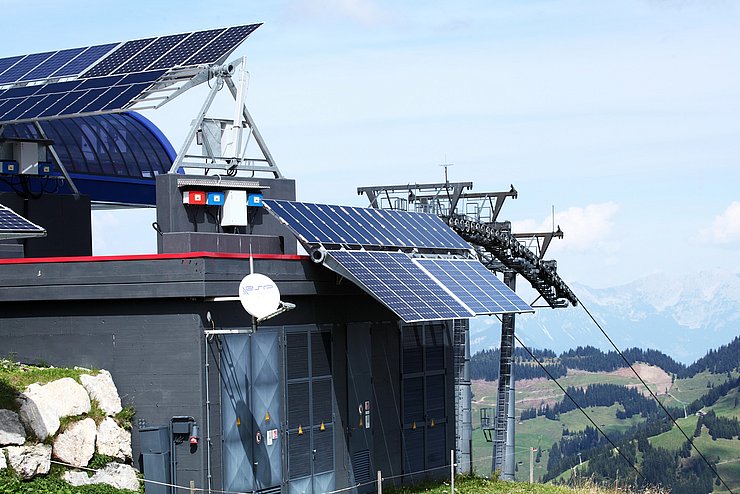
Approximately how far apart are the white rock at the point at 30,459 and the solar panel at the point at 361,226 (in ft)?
25.8

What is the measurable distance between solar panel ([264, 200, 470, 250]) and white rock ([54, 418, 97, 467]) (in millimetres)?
6860

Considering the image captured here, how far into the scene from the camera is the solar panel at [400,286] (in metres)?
25.7

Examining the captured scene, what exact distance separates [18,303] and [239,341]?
525 centimetres

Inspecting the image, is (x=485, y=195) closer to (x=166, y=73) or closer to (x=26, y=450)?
(x=166, y=73)

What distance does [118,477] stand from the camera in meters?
23.8

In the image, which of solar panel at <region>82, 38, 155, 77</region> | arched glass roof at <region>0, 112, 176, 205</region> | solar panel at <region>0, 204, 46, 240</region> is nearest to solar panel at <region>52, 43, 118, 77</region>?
solar panel at <region>82, 38, 155, 77</region>

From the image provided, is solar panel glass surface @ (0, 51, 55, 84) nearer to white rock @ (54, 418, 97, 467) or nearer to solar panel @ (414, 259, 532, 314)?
solar panel @ (414, 259, 532, 314)

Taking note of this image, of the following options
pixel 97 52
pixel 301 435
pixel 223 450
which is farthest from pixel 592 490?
pixel 97 52

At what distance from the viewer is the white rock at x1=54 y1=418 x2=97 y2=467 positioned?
23031 mm

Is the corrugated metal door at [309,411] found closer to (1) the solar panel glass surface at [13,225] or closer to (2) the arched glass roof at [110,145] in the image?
(1) the solar panel glass surface at [13,225]

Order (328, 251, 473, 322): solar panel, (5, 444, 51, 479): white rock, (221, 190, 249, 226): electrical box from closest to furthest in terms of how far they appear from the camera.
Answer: (5, 444, 51, 479): white rock → (328, 251, 473, 322): solar panel → (221, 190, 249, 226): electrical box

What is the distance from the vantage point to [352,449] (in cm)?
2866

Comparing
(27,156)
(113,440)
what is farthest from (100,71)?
(113,440)

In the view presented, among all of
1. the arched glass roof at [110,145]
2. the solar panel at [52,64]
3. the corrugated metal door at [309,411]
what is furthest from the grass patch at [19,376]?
the arched glass roof at [110,145]
